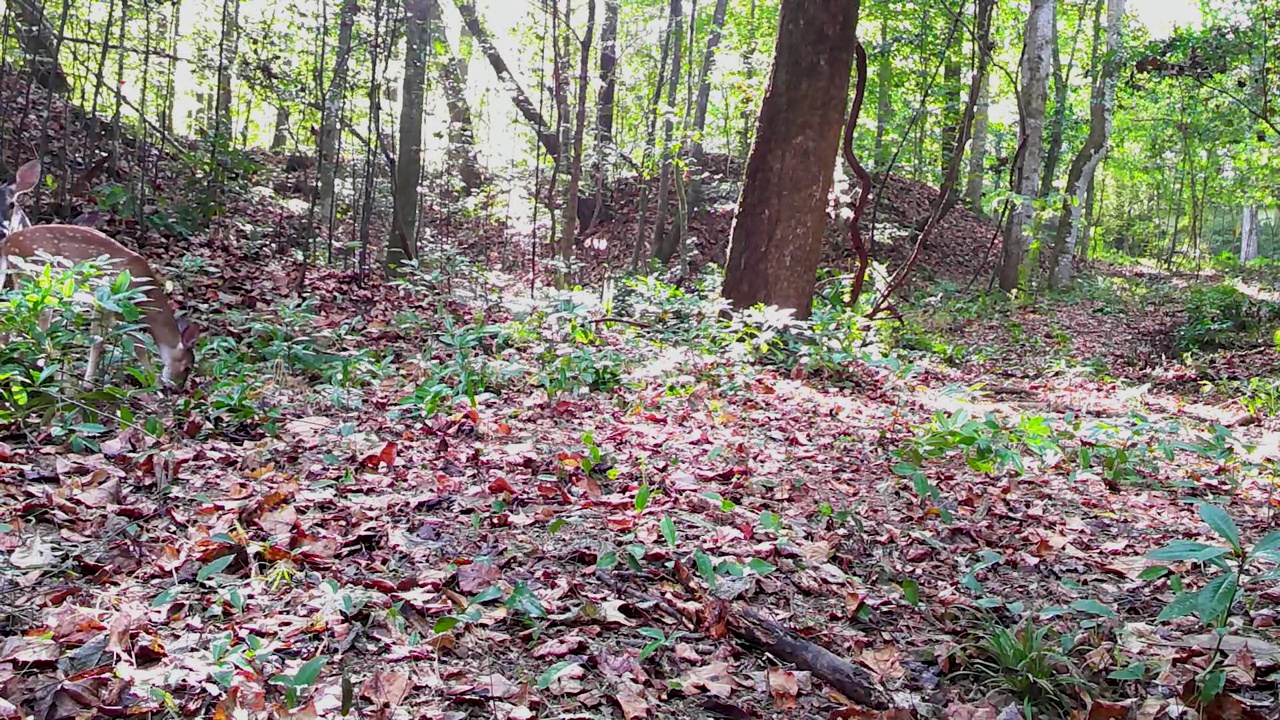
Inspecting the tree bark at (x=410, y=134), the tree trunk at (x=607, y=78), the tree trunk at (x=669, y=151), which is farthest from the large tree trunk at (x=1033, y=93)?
the tree bark at (x=410, y=134)

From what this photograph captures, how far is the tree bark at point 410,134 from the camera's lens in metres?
10.2

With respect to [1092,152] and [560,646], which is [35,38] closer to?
[560,646]

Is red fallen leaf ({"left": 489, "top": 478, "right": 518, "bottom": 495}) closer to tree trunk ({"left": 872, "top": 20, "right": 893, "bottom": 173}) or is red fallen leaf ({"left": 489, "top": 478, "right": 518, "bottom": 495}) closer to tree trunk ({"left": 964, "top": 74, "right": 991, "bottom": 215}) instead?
tree trunk ({"left": 872, "top": 20, "right": 893, "bottom": 173})

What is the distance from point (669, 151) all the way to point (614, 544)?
971 cm

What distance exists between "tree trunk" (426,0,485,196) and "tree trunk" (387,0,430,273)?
25 cm

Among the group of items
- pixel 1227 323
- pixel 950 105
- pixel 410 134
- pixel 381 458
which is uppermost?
pixel 950 105

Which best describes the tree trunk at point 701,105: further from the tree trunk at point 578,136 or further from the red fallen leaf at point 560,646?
the red fallen leaf at point 560,646

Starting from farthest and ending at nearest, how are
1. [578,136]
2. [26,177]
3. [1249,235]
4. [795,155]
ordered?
[1249,235]
[578,136]
[795,155]
[26,177]

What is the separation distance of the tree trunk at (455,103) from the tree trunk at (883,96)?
20.3ft

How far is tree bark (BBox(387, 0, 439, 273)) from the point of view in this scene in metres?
10.2

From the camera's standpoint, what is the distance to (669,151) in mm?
12070

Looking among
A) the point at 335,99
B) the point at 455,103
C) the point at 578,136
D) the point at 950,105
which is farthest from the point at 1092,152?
the point at 335,99

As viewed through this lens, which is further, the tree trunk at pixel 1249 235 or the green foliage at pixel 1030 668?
the tree trunk at pixel 1249 235

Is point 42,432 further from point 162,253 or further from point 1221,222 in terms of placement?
point 1221,222
